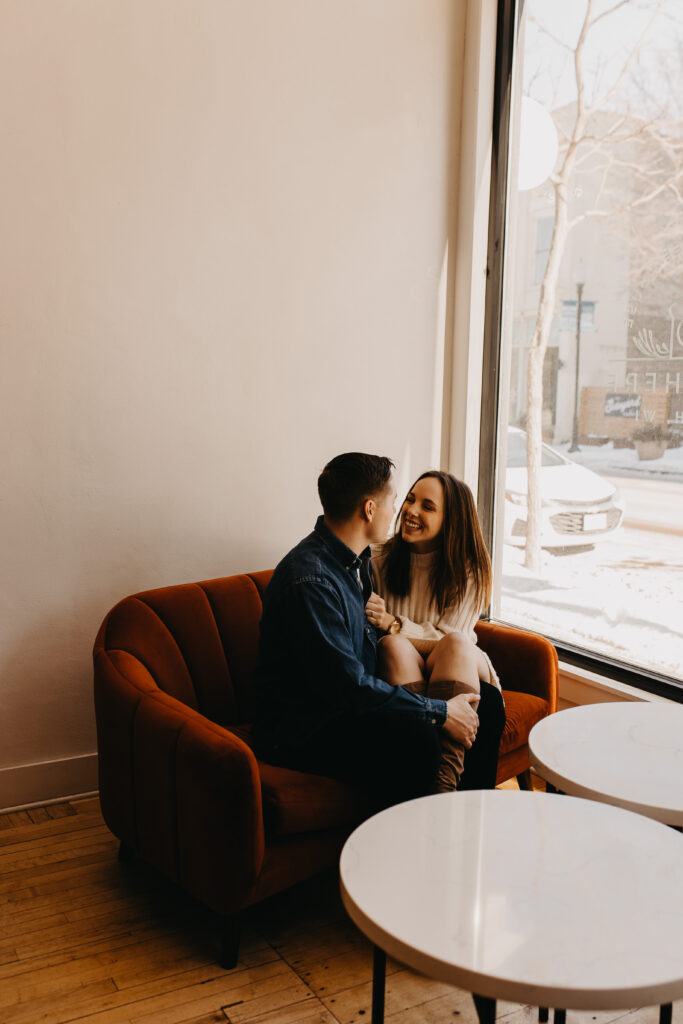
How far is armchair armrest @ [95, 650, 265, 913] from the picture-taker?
191 cm

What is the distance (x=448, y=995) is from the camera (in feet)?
6.37

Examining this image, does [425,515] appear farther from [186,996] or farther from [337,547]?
[186,996]

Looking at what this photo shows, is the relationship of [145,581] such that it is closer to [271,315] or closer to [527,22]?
[271,315]

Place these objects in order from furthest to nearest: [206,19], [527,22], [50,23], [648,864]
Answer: [527,22] → [206,19] → [50,23] → [648,864]

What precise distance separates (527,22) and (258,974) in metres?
3.36

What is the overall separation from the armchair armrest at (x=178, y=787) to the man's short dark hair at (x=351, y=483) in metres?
0.63

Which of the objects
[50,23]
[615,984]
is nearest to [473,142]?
[50,23]

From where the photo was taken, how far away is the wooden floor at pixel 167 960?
73.5 inches

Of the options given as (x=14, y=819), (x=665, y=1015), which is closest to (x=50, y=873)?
(x=14, y=819)

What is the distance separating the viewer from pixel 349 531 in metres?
2.29

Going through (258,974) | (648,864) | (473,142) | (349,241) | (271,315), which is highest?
(473,142)

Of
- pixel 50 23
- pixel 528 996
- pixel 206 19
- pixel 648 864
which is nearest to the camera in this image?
pixel 528 996

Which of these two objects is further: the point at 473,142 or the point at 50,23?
the point at 473,142

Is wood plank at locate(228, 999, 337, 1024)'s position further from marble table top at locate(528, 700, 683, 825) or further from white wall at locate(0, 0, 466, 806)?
white wall at locate(0, 0, 466, 806)
